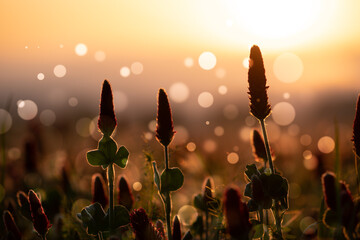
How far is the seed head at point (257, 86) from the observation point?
2367mm

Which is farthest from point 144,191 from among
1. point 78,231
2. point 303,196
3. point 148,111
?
point 148,111

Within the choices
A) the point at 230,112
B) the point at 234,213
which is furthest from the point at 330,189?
the point at 230,112

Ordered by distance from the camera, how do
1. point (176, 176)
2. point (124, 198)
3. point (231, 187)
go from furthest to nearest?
1. point (124, 198)
2. point (176, 176)
3. point (231, 187)

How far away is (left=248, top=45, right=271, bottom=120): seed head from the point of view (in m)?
2.37

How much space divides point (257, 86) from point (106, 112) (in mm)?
782

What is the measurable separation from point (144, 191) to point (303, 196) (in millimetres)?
2343

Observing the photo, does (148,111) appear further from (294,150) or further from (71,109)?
(294,150)

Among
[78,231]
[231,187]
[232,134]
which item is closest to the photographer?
[231,187]

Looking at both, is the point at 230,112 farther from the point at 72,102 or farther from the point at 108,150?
the point at 108,150

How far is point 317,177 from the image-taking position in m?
5.11

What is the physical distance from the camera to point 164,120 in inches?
95.6

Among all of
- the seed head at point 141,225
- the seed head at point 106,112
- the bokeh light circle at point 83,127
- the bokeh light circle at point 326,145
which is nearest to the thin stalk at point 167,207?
the seed head at point 141,225

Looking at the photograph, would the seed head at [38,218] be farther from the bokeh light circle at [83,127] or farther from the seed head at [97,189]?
the bokeh light circle at [83,127]

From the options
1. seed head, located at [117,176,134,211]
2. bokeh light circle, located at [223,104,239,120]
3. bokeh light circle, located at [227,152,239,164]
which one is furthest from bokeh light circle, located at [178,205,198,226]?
bokeh light circle, located at [223,104,239,120]
